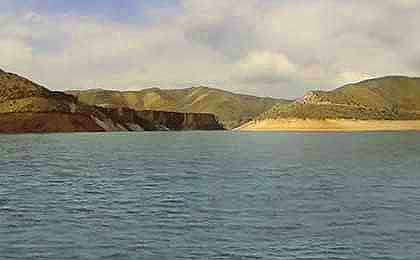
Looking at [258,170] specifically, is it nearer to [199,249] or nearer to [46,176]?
[46,176]

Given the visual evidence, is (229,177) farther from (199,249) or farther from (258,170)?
(199,249)

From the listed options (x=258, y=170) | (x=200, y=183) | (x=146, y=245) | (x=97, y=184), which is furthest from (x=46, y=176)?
(x=146, y=245)

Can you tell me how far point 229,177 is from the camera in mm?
47156

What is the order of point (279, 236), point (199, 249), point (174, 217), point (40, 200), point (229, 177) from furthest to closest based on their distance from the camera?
1. point (229, 177)
2. point (40, 200)
3. point (174, 217)
4. point (279, 236)
5. point (199, 249)

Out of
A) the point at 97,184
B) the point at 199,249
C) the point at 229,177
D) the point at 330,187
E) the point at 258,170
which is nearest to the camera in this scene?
the point at 199,249

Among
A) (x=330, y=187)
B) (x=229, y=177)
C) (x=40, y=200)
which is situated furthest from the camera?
(x=229, y=177)

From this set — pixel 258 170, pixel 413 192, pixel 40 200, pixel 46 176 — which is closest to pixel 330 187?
pixel 413 192

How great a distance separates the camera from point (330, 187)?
39.7 m

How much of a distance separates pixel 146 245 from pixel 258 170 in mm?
31506

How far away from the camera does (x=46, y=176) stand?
4825 centimetres

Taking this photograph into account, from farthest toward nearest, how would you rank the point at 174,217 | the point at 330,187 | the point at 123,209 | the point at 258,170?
the point at 258,170 < the point at 330,187 < the point at 123,209 < the point at 174,217

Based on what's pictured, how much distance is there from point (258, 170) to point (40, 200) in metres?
24.0

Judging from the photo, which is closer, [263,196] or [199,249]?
[199,249]

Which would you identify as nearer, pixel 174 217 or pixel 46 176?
pixel 174 217
